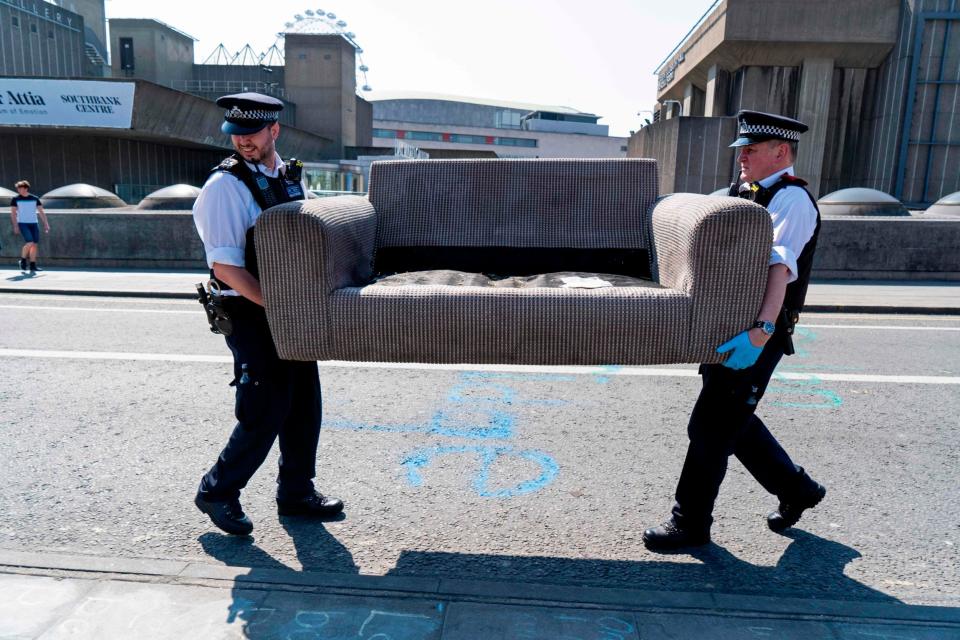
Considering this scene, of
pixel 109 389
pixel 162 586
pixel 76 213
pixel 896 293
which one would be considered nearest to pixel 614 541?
pixel 162 586

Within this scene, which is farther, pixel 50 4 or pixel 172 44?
pixel 172 44

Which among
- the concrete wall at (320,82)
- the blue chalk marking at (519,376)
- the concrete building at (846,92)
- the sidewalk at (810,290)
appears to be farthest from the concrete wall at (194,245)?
the concrete wall at (320,82)

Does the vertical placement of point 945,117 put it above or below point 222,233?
above

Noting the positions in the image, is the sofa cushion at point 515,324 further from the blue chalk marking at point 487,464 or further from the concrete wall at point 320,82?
the concrete wall at point 320,82

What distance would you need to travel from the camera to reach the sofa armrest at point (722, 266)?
2668 mm

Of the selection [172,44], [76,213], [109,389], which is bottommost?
[109,389]

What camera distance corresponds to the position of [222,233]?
9.51 ft

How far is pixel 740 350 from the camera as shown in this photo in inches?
110

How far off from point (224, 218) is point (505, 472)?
2107mm

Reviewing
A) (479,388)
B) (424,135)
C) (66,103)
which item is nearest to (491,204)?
(479,388)

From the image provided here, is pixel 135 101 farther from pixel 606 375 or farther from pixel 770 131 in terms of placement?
pixel 770 131

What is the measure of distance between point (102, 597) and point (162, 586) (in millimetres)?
213

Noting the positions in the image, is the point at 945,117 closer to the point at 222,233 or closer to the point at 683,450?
the point at 683,450

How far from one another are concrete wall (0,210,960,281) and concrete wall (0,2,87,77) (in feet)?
107
